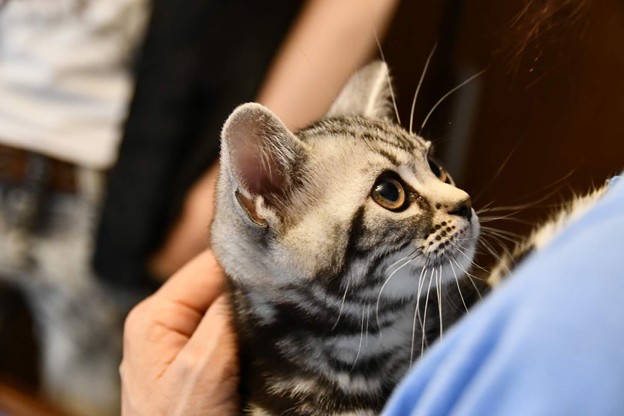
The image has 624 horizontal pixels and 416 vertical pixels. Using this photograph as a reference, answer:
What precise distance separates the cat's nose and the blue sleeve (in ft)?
0.71

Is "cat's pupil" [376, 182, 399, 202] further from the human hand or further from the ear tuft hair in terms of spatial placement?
the human hand

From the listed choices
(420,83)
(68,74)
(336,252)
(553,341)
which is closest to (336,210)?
(336,252)

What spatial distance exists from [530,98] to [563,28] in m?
0.05

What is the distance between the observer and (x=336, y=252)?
51 centimetres

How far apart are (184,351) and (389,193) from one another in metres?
0.26

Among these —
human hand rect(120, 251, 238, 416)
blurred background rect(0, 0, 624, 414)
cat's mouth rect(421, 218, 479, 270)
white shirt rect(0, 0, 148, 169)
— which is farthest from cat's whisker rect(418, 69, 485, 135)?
white shirt rect(0, 0, 148, 169)

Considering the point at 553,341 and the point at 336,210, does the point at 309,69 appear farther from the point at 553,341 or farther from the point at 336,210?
the point at 553,341

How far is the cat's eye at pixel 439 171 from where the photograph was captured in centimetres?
56

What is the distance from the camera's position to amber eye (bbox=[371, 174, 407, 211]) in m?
0.51

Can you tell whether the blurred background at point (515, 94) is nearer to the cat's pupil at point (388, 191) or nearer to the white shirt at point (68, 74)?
the cat's pupil at point (388, 191)

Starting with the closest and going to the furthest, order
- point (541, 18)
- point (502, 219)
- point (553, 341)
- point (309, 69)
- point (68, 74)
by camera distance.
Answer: point (553, 341)
point (541, 18)
point (502, 219)
point (309, 69)
point (68, 74)

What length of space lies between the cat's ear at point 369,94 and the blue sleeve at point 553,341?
34cm

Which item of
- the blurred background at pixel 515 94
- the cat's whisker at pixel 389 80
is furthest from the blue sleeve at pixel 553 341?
the cat's whisker at pixel 389 80

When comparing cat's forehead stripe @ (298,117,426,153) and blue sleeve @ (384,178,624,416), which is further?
cat's forehead stripe @ (298,117,426,153)
